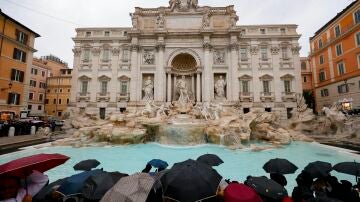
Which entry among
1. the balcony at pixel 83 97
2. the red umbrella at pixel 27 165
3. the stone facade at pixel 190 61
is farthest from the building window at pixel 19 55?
the red umbrella at pixel 27 165

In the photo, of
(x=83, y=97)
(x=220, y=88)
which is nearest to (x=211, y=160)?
(x=220, y=88)

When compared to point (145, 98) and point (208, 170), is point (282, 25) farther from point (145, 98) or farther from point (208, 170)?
point (208, 170)

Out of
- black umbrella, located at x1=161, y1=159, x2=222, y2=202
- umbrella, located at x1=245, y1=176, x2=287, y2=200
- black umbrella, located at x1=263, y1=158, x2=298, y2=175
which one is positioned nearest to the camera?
black umbrella, located at x1=161, y1=159, x2=222, y2=202

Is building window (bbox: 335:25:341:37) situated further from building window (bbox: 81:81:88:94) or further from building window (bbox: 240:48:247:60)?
building window (bbox: 81:81:88:94)

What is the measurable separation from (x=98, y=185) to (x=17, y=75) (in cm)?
2727

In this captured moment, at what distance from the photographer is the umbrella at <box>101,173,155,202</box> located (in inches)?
96.5

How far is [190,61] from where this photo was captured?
26.9 metres

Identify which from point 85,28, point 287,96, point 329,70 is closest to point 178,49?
point 85,28

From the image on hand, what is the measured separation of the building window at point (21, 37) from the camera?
22.7 metres

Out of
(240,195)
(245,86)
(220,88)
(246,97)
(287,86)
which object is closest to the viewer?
(240,195)

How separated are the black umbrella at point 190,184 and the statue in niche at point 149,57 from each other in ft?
79.8

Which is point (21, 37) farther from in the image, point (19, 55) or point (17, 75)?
point (17, 75)

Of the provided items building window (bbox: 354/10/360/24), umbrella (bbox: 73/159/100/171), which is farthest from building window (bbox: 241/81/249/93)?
umbrella (bbox: 73/159/100/171)

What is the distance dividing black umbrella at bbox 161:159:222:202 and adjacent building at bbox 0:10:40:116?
2524 cm
